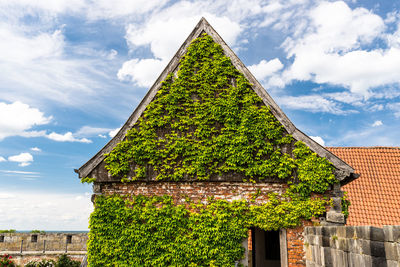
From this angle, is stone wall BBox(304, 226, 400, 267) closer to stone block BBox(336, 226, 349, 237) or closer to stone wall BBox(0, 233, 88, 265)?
stone block BBox(336, 226, 349, 237)

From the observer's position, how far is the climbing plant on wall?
24.6 feet

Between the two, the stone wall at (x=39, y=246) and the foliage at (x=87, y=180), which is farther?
the stone wall at (x=39, y=246)

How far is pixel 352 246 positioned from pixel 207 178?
3.68 m

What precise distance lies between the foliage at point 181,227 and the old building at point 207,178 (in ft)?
0.08

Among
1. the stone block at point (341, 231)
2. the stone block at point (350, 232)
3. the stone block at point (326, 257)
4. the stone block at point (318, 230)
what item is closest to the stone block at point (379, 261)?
the stone block at point (350, 232)

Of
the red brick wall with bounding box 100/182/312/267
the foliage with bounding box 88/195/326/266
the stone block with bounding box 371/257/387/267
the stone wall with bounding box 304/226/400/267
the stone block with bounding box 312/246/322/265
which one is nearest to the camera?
the stone wall with bounding box 304/226/400/267

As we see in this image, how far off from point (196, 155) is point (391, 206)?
34.6 ft

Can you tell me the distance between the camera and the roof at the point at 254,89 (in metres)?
7.82

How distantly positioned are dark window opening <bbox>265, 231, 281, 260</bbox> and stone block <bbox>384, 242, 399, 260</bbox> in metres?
10.5

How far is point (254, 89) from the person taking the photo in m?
8.52

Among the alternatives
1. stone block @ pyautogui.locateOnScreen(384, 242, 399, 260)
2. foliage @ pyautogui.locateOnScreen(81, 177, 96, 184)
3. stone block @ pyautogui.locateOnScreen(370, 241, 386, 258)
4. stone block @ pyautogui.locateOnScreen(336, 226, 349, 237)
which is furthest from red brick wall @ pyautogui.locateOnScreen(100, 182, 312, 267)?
stone block @ pyautogui.locateOnScreen(384, 242, 399, 260)

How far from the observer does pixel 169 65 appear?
29.1 ft

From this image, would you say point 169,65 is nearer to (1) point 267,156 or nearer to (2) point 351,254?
(1) point 267,156

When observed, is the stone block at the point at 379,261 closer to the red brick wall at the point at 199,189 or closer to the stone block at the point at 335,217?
the stone block at the point at 335,217
